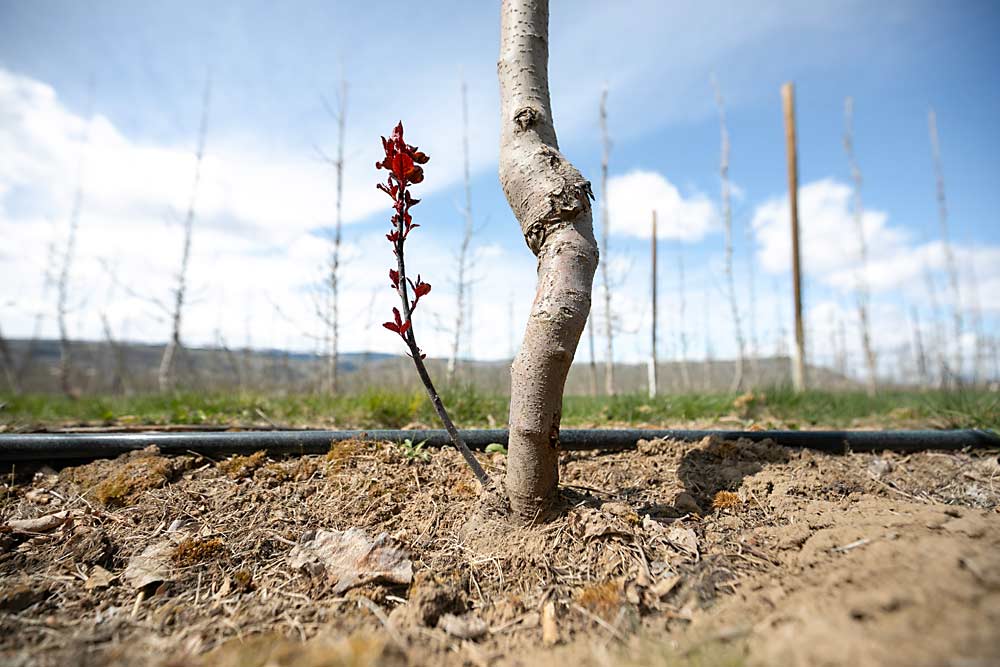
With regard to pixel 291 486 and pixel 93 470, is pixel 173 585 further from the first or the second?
pixel 93 470

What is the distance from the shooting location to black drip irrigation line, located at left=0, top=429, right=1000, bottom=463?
2.38 metres

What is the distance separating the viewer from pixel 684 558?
1.54 meters

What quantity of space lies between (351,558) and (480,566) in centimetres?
42

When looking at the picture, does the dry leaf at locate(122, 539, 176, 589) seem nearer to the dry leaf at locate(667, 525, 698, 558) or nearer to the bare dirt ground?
the bare dirt ground

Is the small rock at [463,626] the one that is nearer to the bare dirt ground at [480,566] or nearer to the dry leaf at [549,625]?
the bare dirt ground at [480,566]

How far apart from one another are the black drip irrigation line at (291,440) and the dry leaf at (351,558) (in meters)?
0.82

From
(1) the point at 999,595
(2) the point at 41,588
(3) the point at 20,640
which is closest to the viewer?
(1) the point at 999,595

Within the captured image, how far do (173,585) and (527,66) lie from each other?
2191mm

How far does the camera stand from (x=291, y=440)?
2.42m

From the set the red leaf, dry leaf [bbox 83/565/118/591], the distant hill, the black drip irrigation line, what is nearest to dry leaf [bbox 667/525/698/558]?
the black drip irrigation line

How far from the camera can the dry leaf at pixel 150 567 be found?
4.93 ft

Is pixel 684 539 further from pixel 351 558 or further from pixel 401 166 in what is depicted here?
pixel 401 166

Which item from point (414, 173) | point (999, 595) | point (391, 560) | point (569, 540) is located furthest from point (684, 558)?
point (414, 173)

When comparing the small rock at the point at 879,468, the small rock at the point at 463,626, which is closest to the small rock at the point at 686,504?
the small rock at the point at 463,626
